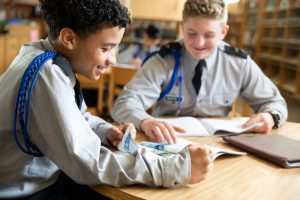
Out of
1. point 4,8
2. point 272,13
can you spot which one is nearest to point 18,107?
point 4,8

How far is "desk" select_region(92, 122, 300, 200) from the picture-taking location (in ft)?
2.68

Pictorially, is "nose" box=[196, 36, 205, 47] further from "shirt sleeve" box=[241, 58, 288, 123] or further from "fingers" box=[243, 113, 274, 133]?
"fingers" box=[243, 113, 274, 133]

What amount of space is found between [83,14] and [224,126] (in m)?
0.75

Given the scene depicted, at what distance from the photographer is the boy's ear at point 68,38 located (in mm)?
914

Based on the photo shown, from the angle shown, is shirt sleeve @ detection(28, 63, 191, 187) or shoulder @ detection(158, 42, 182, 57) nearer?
shirt sleeve @ detection(28, 63, 191, 187)

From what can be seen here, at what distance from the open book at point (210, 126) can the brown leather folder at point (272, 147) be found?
0.07m

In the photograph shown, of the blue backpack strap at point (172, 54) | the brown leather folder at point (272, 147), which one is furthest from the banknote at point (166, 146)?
the blue backpack strap at point (172, 54)

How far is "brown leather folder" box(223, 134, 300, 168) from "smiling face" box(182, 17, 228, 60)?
0.51 m

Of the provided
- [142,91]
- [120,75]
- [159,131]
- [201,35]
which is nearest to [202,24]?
[201,35]

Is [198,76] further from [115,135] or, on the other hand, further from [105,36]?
[105,36]

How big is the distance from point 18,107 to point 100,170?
0.25m

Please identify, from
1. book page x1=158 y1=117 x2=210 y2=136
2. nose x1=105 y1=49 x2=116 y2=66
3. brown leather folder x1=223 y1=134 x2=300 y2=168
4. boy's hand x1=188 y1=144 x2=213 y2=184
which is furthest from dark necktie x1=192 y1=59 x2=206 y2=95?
boy's hand x1=188 y1=144 x2=213 y2=184

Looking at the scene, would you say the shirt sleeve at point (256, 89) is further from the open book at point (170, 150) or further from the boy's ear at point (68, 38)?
the boy's ear at point (68, 38)

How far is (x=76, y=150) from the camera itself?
80 centimetres
